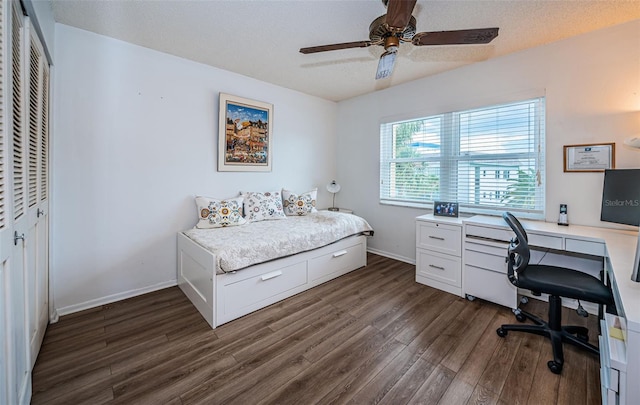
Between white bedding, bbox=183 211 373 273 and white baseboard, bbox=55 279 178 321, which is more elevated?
white bedding, bbox=183 211 373 273

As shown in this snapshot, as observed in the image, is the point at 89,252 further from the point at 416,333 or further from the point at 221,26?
the point at 416,333

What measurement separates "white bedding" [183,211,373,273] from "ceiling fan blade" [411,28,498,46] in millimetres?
1963

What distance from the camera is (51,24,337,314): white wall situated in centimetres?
229

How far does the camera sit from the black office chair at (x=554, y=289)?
1661mm

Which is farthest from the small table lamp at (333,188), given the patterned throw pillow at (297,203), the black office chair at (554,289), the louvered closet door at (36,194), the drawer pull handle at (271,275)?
the louvered closet door at (36,194)

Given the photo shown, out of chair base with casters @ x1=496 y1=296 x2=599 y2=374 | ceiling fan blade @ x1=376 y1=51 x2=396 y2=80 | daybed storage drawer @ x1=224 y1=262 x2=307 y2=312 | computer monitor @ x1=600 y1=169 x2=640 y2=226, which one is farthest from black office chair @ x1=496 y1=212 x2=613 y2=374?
daybed storage drawer @ x1=224 y1=262 x2=307 y2=312

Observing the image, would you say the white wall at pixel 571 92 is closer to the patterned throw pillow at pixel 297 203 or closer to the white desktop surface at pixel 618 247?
the white desktop surface at pixel 618 247

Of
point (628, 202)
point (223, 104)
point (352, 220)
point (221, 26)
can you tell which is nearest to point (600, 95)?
point (628, 202)

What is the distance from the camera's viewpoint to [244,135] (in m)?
3.38

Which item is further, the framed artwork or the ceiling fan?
the framed artwork

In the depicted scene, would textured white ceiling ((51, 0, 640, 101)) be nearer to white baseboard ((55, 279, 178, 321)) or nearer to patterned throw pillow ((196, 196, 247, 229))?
patterned throw pillow ((196, 196, 247, 229))

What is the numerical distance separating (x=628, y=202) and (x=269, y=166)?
3.55 metres

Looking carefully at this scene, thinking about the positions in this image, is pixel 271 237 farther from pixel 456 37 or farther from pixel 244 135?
pixel 456 37

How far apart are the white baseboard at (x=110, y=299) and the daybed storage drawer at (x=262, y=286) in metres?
1.12
